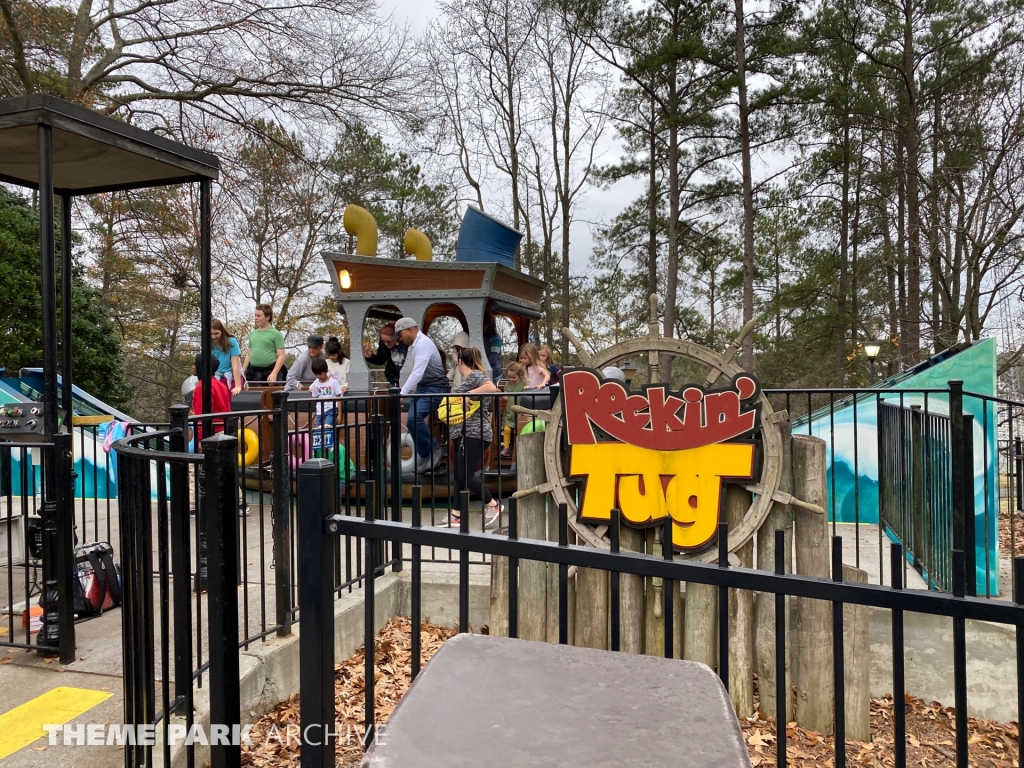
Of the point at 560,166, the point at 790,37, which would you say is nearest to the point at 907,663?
the point at 790,37

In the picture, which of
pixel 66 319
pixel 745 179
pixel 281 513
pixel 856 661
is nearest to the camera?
pixel 281 513

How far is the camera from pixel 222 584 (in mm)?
2160

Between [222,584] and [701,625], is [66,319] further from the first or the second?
[701,625]

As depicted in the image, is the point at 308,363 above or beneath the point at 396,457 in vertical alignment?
above

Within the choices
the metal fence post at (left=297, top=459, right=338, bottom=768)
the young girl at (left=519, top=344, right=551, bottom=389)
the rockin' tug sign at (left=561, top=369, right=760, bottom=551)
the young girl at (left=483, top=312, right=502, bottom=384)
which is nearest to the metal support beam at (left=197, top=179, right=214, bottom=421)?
the rockin' tug sign at (left=561, top=369, right=760, bottom=551)

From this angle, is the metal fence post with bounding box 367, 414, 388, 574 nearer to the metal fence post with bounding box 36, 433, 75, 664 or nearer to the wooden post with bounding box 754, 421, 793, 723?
the metal fence post with bounding box 36, 433, 75, 664

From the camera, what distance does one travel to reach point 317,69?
14.3m

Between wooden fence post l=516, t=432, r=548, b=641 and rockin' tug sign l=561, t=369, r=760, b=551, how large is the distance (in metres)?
0.24

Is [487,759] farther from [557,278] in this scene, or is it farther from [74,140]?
[557,278]

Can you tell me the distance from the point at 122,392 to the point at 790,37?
18.5m

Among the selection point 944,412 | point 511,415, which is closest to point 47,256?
point 511,415

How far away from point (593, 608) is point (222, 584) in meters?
2.61

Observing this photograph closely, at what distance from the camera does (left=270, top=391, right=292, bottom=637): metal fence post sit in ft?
12.7

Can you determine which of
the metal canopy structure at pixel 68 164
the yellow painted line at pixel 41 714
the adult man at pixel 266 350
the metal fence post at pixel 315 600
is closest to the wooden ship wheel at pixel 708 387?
A: the metal fence post at pixel 315 600
